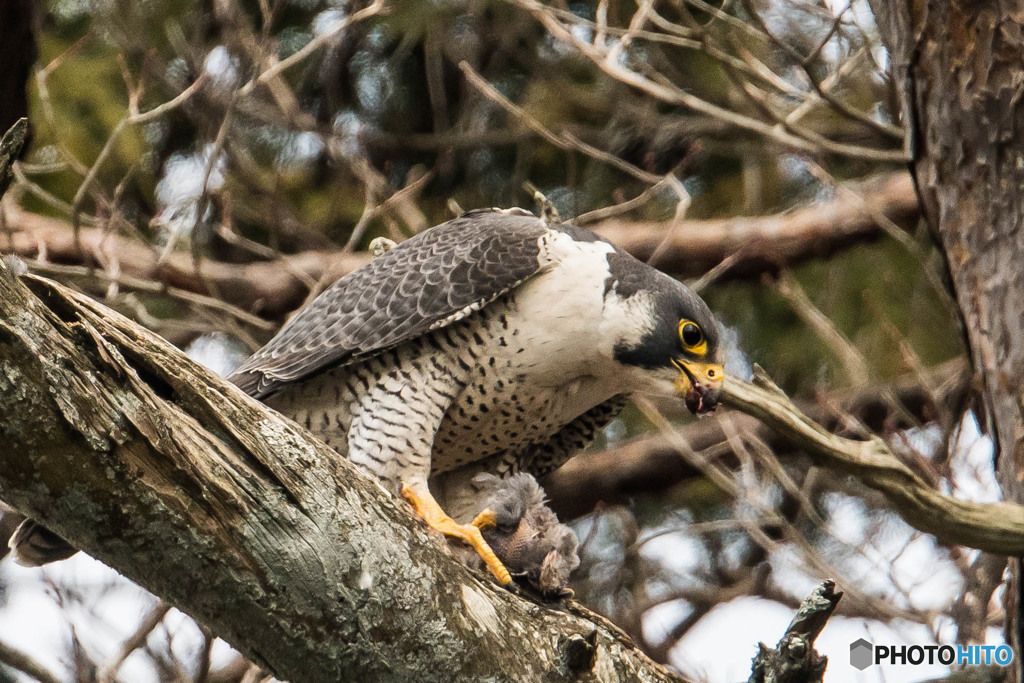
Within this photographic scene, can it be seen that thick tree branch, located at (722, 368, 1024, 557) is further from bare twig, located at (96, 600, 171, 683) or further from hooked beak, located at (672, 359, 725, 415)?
bare twig, located at (96, 600, 171, 683)

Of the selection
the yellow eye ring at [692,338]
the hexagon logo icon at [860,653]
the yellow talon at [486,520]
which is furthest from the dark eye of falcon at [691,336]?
the hexagon logo icon at [860,653]

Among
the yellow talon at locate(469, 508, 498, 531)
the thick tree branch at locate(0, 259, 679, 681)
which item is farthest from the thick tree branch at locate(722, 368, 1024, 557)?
the thick tree branch at locate(0, 259, 679, 681)

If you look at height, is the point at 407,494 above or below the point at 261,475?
below

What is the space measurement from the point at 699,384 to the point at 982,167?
1.24 meters

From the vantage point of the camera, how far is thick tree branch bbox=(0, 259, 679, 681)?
6.56 ft

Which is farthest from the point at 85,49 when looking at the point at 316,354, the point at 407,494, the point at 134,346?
the point at 134,346

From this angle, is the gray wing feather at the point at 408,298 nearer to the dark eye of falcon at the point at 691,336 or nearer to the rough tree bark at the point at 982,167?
the dark eye of falcon at the point at 691,336

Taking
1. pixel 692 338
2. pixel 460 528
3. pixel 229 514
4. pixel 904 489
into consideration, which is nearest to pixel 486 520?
pixel 460 528

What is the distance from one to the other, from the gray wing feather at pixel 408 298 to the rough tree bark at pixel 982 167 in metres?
1.43

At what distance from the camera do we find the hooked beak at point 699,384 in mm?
3486

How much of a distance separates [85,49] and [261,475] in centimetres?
459

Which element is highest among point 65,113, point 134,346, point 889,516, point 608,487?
point 65,113

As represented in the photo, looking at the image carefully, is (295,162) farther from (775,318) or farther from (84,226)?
(775,318)

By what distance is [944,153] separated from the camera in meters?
3.73
